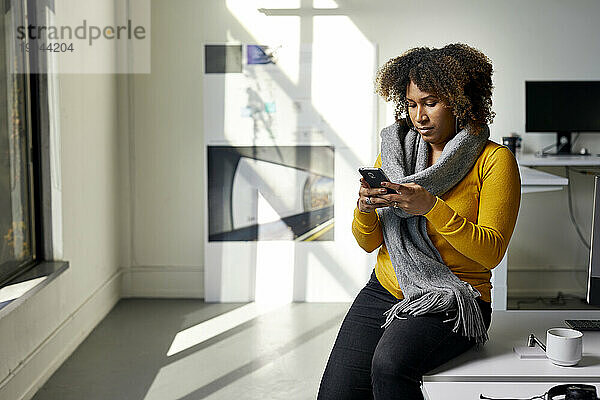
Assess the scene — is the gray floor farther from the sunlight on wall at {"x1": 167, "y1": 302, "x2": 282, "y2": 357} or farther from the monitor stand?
the monitor stand

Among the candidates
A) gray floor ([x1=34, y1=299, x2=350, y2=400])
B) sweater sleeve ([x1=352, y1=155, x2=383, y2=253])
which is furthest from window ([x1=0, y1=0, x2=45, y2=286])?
sweater sleeve ([x1=352, y1=155, x2=383, y2=253])

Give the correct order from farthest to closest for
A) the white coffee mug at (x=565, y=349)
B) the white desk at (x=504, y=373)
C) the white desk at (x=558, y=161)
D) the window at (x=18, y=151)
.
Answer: the white desk at (x=558, y=161) < the window at (x=18, y=151) < the white coffee mug at (x=565, y=349) < the white desk at (x=504, y=373)

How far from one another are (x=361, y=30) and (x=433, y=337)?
9.87 ft

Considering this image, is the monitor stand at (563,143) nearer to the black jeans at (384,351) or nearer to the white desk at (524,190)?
the white desk at (524,190)

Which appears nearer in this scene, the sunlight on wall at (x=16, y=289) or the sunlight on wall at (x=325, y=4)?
the sunlight on wall at (x=16, y=289)

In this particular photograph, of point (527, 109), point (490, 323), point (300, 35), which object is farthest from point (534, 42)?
point (490, 323)

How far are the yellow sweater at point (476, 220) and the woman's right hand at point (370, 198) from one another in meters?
0.10

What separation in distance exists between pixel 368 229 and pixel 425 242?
0.18 meters

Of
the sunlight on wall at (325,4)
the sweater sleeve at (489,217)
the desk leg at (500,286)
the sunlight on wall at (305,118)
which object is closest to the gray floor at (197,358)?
the sunlight on wall at (305,118)

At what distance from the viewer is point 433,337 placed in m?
2.01

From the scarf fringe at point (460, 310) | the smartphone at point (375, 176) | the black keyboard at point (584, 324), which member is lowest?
the black keyboard at point (584, 324)

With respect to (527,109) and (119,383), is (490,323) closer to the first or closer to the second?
(119,383)

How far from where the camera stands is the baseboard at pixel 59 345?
301cm

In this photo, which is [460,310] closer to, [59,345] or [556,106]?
[59,345]
